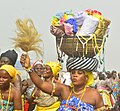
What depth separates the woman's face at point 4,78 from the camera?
6.04 metres

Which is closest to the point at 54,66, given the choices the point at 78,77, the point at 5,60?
the point at 5,60

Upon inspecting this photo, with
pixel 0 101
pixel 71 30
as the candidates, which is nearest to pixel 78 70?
pixel 71 30

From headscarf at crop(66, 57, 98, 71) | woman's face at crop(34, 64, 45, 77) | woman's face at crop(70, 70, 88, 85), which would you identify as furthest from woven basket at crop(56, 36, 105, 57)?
woman's face at crop(34, 64, 45, 77)

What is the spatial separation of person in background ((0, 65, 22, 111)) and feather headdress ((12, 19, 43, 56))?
1.38 feet

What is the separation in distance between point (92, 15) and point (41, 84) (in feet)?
4.28

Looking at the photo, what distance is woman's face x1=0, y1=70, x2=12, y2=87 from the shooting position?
604 cm

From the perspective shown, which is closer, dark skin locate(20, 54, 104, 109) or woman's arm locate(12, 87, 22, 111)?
dark skin locate(20, 54, 104, 109)

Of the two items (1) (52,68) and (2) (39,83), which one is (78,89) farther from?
(1) (52,68)

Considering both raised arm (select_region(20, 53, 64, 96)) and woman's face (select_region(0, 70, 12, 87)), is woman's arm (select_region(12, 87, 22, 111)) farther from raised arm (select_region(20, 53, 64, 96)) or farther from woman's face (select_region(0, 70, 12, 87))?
raised arm (select_region(20, 53, 64, 96))

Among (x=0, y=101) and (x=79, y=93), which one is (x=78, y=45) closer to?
(x=79, y=93)

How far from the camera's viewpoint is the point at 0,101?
6070mm

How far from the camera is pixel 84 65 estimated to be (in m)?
5.86

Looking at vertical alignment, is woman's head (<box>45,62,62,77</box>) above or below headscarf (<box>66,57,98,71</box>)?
below

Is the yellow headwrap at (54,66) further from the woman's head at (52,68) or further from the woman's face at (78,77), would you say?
the woman's face at (78,77)
